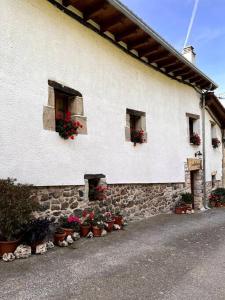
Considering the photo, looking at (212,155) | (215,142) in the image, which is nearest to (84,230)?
(212,155)

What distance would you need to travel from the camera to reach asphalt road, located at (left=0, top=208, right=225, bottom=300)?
3.62 m

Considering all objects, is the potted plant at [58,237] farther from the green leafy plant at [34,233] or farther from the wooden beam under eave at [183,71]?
the wooden beam under eave at [183,71]

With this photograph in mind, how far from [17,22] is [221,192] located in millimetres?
10376

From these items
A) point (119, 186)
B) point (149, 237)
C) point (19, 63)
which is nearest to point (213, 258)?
point (149, 237)

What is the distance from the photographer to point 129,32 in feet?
24.9

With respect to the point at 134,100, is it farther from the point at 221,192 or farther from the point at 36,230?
the point at 221,192

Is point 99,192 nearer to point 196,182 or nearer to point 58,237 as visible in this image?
point 58,237

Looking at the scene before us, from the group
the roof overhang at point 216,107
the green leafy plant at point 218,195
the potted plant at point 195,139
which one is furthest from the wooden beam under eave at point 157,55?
the green leafy plant at point 218,195

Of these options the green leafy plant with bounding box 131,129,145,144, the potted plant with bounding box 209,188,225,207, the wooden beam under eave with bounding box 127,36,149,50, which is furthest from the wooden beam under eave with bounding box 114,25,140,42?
the potted plant with bounding box 209,188,225,207

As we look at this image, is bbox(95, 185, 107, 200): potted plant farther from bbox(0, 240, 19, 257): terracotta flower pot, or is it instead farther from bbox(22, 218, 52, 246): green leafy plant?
bbox(0, 240, 19, 257): terracotta flower pot

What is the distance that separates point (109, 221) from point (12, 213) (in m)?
2.66

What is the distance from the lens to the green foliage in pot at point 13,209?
460 cm

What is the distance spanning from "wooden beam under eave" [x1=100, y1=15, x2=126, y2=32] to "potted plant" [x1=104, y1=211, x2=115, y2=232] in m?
4.29

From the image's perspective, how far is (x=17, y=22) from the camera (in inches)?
213
